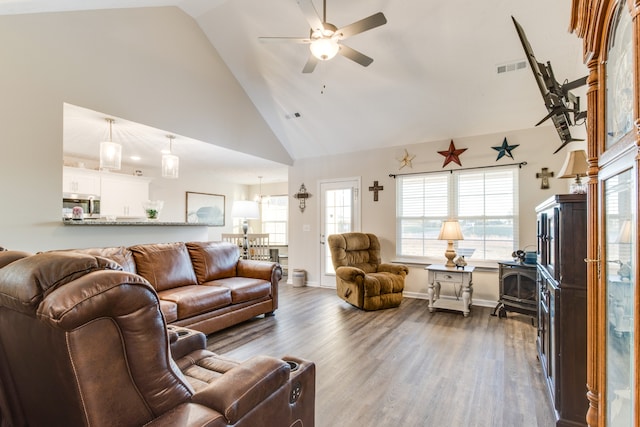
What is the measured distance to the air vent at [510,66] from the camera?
3588mm

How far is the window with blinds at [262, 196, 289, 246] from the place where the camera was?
339 inches

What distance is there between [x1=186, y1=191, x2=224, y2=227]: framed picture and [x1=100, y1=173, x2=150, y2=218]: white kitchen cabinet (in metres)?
1.29

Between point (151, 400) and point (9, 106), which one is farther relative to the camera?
point (9, 106)

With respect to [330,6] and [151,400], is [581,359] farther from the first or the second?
[330,6]

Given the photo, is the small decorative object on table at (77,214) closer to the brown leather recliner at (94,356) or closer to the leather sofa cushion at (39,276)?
the brown leather recliner at (94,356)

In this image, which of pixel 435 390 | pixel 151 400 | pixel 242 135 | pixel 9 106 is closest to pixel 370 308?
pixel 435 390

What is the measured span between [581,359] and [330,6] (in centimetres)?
375

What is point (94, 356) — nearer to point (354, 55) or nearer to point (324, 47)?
point (324, 47)

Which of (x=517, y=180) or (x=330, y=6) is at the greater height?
(x=330, y=6)

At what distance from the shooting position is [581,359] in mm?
1753

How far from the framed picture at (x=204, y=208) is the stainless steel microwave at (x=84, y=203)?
6.66 feet

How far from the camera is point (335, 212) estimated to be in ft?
19.5

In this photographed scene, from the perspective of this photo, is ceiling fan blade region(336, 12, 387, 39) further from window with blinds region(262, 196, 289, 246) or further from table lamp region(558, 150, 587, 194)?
window with blinds region(262, 196, 289, 246)

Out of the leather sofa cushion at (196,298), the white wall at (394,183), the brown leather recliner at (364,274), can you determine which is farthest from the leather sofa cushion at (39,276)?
the white wall at (394,183)
